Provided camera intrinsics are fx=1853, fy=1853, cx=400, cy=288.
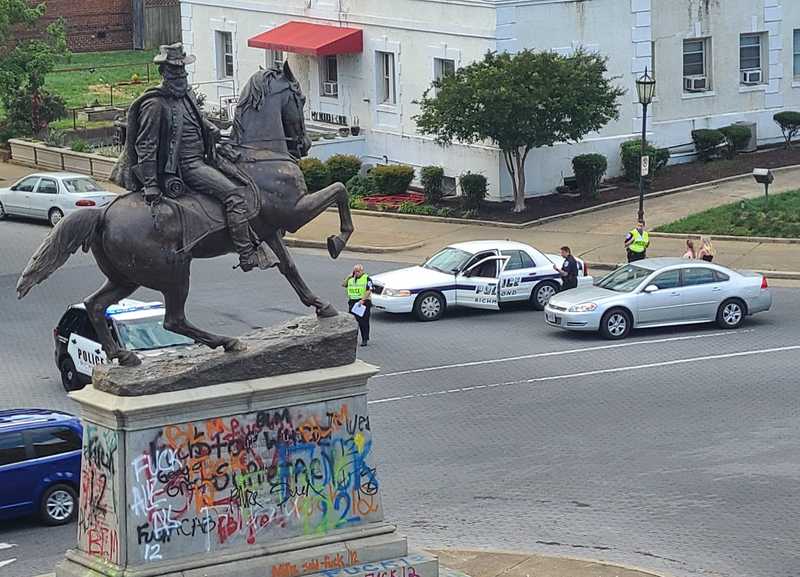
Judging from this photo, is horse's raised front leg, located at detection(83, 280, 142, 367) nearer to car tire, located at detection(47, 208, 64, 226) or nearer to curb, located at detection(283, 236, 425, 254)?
curb, located at detection(283, 236, 425, 254)

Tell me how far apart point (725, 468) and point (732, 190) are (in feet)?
72.2

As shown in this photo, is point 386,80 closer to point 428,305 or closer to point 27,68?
point 27,68

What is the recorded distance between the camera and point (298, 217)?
17375 mm

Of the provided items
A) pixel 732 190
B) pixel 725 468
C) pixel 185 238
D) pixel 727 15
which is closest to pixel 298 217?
pixel 185 238

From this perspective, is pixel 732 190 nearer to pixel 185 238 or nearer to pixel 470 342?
pixel 470 342

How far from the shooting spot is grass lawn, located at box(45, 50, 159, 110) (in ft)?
200

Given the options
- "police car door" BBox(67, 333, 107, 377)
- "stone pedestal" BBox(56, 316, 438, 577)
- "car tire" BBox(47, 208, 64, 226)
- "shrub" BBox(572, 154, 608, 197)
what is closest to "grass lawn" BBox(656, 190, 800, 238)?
"shrub" BBox(572, 154, 608, 197)

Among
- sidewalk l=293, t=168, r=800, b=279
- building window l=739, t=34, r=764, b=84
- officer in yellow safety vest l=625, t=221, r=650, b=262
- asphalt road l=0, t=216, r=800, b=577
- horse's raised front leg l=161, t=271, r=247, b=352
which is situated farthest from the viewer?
building window l=739, t=34, r=764, b=84

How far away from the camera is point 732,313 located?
→ 3198cm

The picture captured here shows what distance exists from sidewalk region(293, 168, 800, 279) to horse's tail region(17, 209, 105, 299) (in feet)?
72.0

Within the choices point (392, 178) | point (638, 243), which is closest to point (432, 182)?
point (392, 178)

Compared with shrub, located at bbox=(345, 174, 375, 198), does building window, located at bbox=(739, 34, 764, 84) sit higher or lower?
higher

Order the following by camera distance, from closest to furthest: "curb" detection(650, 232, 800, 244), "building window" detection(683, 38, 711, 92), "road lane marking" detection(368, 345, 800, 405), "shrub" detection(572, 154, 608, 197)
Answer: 1. "road lane marking" detection(368, 345, 800, 405)
2. "curb" detection(650, 232, 800, 244)
3. "shrub" detection(572, 154, 608, 197)
4. "building window" detection(683, 38, 711, 92)

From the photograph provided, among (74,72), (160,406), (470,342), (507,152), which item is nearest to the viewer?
(160,406)
